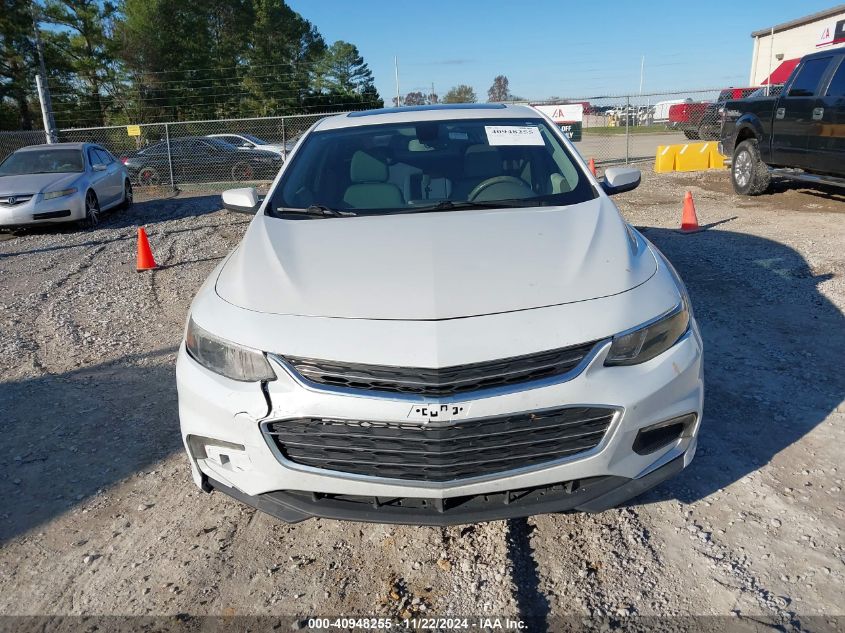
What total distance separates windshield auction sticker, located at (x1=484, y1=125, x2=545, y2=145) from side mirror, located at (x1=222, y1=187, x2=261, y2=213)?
145 centimetres

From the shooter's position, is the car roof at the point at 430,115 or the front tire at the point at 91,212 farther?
the front tire at the point at 91,212

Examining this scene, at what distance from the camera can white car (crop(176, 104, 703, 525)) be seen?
2.29 meters

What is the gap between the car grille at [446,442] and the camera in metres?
2.29

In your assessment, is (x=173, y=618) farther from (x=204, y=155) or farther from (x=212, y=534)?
(x=204, y=155)

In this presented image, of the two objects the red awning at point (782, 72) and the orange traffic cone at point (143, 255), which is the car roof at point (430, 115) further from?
the red awning at point (782, 72)

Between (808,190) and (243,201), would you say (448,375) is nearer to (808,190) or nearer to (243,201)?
(243,201)

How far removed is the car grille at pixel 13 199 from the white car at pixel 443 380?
9.53 m

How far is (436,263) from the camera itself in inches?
108

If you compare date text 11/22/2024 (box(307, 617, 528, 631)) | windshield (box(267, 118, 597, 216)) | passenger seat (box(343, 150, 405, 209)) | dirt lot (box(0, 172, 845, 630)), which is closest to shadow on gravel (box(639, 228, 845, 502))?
dirt lot (box(0, 172, 845, 630))

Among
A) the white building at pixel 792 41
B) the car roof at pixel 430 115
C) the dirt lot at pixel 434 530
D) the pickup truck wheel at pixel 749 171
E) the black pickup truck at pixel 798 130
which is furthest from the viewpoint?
the white building at pixel 792 41

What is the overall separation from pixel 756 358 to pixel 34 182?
1103 centimetres

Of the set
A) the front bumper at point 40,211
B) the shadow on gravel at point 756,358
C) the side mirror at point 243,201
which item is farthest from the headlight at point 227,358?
the front bumper at point 40,211

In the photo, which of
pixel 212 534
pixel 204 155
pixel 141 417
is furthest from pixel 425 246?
pixel 204 155

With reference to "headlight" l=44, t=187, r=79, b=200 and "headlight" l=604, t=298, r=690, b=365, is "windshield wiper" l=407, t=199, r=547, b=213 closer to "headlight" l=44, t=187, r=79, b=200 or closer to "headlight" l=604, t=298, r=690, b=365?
"headlight" l=604, t=298, r=690, b=365
